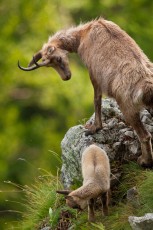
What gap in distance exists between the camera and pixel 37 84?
1238 inches

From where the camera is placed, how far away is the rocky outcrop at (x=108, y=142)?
13164 mm

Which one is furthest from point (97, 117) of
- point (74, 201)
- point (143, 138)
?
point (74, 201)

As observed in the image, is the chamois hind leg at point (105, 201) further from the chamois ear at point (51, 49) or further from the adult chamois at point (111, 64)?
the chamois ear at point (51, 49)

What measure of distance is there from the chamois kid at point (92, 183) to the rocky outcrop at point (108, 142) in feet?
1.76

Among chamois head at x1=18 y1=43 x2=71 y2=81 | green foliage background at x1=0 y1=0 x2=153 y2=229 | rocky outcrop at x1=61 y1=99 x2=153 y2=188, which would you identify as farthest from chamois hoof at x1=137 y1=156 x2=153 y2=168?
green foliage background at x1=0 y1=0 x2=153 y2=229

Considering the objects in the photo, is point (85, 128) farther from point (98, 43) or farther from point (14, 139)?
point (14, 139)

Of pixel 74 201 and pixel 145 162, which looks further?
pixel 145 162

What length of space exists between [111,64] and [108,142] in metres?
1.05

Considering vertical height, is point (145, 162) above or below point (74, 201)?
above

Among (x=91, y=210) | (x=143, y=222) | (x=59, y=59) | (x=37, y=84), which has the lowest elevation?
(x=143, y=222)

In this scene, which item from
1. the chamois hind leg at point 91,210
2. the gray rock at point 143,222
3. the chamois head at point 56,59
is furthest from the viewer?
the chamois head at point 56,59

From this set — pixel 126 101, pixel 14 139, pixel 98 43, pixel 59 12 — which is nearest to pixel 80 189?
pixel 126 101

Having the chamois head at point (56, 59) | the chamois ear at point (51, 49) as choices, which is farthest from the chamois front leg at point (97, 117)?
the chamois ear at point (51, 49)

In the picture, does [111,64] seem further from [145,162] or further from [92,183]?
[92,183]
